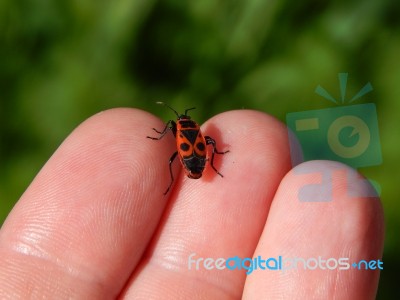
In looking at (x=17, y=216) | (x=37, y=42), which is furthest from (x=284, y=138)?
(x=37, y=42)

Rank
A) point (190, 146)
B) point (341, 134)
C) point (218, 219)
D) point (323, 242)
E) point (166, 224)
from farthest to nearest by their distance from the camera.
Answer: point (341, 134) → point (190, 146) → point (166, 224) → point (218, 219) → point (323, 242)

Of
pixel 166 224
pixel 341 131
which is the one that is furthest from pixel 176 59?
pixel 166 224

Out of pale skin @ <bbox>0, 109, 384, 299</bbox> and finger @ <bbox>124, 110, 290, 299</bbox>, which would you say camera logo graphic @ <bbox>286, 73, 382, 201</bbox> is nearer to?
finger @ <bbox>124, 110, 290, 299</bbox>

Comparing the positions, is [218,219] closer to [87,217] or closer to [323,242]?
[323,242]

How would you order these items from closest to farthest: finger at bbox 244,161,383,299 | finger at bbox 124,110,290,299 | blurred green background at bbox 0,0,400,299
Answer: finger at bbox 244,161,383,299 < finger at bbox 124,110,290,299 < blurred green background at bbox 0,0,400,299

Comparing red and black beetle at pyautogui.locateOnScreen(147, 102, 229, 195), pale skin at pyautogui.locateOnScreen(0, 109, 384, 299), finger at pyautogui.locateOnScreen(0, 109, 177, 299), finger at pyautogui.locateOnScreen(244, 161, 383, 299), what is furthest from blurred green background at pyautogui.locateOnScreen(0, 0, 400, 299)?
finger at pyautogui.locateOnScreen(244, 161, 383, 299)

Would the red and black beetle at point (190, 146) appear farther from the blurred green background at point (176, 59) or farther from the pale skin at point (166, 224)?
the blurred green background at point (176, 59)
